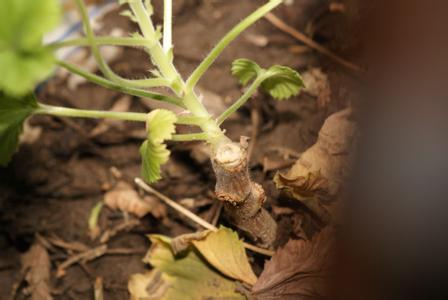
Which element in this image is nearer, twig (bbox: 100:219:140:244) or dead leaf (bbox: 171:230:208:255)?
dead leaf (bbox: 171:230:208:255)

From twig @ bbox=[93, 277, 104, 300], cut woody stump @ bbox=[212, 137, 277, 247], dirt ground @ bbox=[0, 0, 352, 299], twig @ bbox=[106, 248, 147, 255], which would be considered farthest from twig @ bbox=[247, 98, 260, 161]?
twig @ bbox=[93, 277, 104, 300]

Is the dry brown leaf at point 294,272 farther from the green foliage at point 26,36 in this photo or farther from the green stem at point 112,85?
the green foliage at point 26,36

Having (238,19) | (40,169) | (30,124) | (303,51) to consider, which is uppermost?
(238,19)

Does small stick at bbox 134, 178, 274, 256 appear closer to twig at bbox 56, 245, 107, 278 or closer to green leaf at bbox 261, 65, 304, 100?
twig at bbox 56, 245, 107, 278

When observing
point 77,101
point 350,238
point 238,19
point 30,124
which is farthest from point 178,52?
point 350,238

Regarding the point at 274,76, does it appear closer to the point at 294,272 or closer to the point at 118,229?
the point at 294,272

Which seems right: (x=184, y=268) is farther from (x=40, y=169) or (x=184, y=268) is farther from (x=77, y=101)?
(x=77, y=101)

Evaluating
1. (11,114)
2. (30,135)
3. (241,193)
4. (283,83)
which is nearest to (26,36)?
(11,114)
